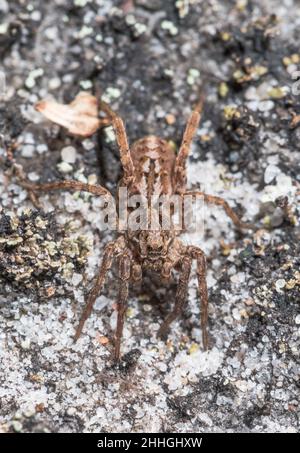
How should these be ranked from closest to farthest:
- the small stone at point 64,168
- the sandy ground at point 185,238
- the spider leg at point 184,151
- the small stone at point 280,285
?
the sandy ground at point 185,238 < the small stone at point 280,285 < the spider leg at point 184,151 < the small stone at point 64,168

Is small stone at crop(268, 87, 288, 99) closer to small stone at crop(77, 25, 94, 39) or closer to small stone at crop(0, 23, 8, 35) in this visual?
small stone at crop(77, 25, 94, 39)

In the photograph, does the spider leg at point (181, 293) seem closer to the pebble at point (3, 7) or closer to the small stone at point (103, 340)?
the small stone at point (103, 340)

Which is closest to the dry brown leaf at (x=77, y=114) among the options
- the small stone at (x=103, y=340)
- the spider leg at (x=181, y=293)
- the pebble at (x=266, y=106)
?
the pebble at (x=266, y=106)

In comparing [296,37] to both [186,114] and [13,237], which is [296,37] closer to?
[186,114]

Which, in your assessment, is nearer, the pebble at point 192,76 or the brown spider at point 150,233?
the brown spider at point 150,233

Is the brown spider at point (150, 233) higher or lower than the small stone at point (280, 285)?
higher

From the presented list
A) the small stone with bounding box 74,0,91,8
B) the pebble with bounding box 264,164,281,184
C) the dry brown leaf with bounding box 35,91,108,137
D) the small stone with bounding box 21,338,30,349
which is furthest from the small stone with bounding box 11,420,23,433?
the small stone with bounding box 74,0,91,8

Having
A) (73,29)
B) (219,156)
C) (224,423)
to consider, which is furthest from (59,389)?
(73,29)
